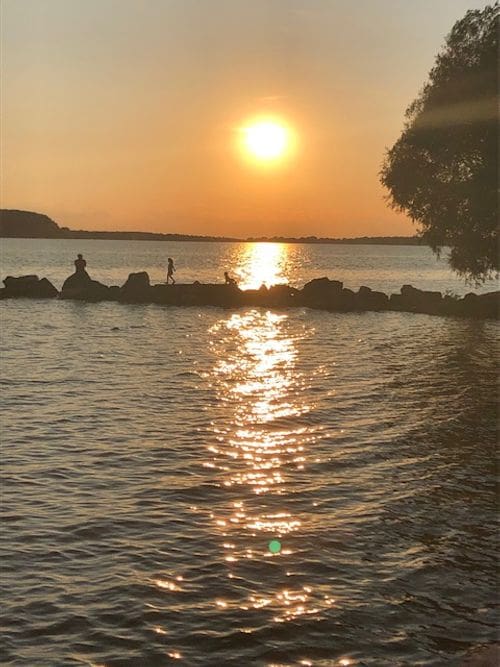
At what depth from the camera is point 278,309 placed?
2153 inches

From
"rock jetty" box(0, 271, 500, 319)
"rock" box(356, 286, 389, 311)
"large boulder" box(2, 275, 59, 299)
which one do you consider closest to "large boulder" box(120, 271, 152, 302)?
"rock jetty" box(0, 271, 500, 319)

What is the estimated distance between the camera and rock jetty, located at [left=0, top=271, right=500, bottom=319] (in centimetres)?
5375

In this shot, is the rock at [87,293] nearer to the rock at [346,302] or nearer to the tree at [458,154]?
the rock at [346,302]

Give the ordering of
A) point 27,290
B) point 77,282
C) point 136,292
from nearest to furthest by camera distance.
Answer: point 136,292 → point 27,290 → point 77,282

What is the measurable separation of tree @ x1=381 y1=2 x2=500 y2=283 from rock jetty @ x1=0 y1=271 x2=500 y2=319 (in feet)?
29.4

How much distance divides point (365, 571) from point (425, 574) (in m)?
0.79

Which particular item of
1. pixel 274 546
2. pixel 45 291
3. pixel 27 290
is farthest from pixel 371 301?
pixel 274 546

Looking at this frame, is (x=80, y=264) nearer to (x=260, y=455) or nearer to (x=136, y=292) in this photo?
(x=136, y=292)

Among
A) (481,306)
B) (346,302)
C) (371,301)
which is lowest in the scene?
(481,306)

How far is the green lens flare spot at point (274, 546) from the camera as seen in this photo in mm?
10844

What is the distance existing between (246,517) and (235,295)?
45.5 meters

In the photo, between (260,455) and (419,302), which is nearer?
(260,455)

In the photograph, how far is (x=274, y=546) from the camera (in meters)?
11.0

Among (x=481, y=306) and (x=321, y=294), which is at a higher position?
(x=321, y=294)
